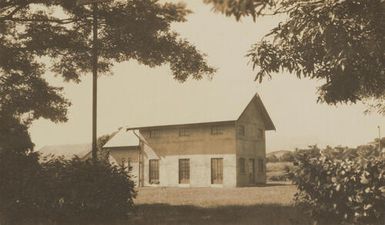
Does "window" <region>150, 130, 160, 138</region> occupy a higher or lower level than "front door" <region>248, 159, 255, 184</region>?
higher

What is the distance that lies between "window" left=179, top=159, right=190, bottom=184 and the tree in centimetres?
2497

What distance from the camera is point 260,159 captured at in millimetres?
40969

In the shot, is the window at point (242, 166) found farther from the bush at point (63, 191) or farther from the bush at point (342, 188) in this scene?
the bush at point (342, 188)

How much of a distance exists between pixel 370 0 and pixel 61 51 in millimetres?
13254

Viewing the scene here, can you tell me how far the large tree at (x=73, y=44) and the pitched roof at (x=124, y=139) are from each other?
21856mm

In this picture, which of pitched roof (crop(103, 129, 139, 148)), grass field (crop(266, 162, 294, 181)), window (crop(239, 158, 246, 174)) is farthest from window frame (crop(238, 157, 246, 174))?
pitched roof (crop(103, 129, 139, 148))

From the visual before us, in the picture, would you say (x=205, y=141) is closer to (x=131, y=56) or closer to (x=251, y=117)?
(x=251, y=117)

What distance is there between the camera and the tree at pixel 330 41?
11728 millimetres

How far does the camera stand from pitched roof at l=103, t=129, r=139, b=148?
141 feet

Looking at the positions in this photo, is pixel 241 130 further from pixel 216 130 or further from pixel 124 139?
pixel 124 139

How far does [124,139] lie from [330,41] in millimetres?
33876

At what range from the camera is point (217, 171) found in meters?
37.4

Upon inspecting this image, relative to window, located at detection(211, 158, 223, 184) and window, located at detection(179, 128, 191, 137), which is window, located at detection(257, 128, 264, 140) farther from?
window, located at detection(179, 128, 191, 137)

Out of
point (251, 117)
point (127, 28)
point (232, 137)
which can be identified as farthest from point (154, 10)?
point (251, 117)
